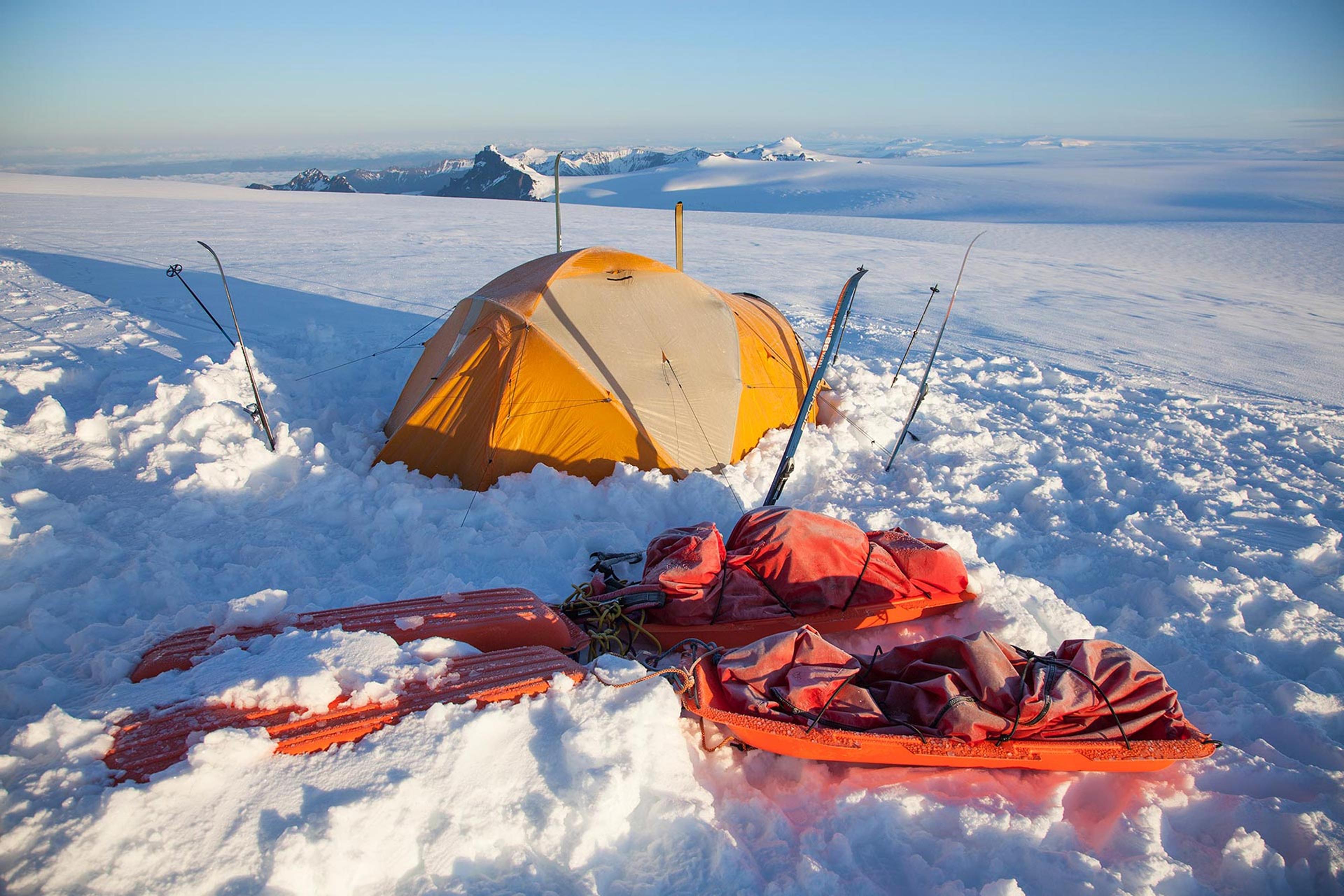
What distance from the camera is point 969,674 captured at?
285cm

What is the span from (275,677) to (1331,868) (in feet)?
12.3

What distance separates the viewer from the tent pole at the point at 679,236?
648 cm

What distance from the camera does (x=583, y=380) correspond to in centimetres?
502

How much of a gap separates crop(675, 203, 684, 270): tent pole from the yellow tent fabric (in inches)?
27.8

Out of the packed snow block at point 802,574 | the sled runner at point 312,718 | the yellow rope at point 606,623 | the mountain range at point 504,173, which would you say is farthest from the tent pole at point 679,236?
the mountain range at point 504,173

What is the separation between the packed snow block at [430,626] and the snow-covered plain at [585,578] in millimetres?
158

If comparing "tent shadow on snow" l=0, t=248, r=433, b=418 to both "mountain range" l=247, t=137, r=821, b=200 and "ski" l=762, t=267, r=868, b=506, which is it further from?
"mountain range" l=247, t=137, r=821, b=200

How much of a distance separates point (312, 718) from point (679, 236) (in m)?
5.47

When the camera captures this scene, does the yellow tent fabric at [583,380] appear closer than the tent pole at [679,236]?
Yes

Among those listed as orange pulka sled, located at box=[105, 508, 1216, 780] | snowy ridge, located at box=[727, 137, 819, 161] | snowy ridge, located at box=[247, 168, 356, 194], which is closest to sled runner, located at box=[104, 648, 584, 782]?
orange pulka sled, located at box=[105, 508, 1216, 780]

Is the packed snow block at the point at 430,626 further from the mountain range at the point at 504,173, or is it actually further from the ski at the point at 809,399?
the mountain range at the point at 504,173

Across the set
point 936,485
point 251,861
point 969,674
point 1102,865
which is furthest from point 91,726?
point 936,485

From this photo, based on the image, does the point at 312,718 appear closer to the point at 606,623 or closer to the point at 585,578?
the point at 606,623

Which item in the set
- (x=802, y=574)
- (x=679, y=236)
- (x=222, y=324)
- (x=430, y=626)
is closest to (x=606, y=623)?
(x=430, y=626)
